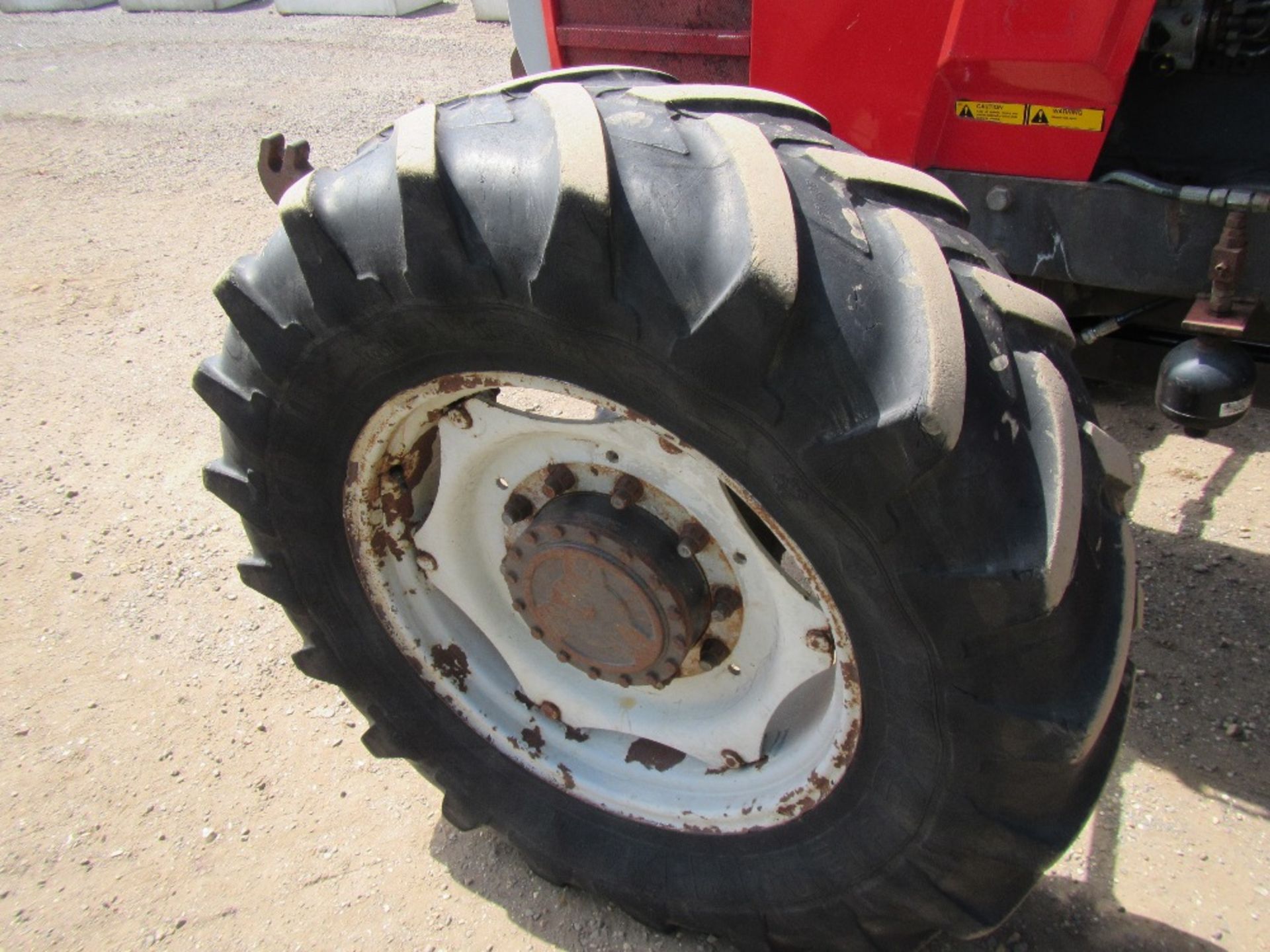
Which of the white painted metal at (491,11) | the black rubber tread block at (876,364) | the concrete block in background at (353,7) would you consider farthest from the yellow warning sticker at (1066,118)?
the concrete block in background at (353,7)

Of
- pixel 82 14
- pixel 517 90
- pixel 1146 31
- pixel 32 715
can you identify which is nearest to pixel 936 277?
pixel 517 90

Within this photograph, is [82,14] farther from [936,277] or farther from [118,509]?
[936,277]

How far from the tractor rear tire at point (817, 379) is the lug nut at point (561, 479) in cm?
25

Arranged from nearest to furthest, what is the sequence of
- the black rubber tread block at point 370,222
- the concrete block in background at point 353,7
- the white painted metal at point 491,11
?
1. the black rubber tread block at point 370,222
2. the white painted metal at point 491,11
3. the concrete block in background at point 353,7

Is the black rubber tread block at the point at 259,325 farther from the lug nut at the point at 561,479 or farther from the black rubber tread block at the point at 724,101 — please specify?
the black rubber tread block at the point at 724,101

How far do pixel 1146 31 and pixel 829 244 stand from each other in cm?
100

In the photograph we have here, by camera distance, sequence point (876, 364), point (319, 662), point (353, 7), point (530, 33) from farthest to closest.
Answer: point (353, 7) → point (530, 33) → point (319, 662) → point (876, 364)

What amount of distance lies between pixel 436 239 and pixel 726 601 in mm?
706

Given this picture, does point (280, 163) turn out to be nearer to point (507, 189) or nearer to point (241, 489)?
point (241, 489)

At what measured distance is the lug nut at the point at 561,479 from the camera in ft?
5.27

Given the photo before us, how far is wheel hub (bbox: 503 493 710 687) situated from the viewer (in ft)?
Answer: 4.96

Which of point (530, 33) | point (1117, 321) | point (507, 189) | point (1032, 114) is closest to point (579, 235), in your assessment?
point (507, 189)

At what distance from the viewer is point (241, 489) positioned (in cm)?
161

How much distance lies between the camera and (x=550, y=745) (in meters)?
1.83
